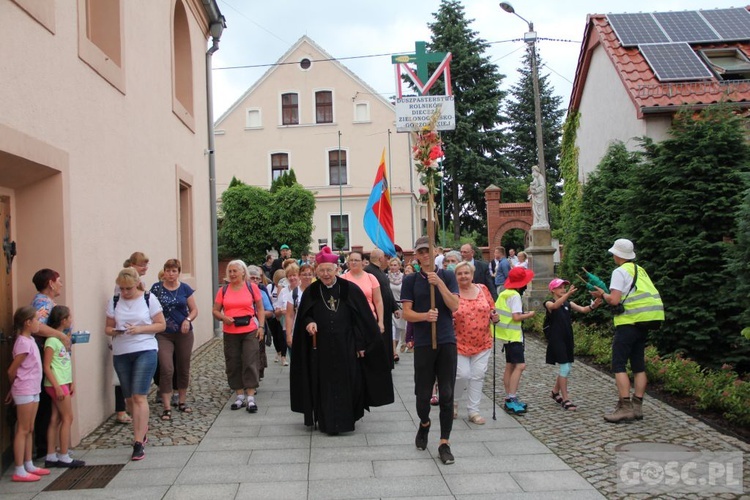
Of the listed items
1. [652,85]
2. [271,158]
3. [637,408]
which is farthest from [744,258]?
[271,158]

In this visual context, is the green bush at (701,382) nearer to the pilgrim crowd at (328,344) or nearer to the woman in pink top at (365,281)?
the pilgrim crowd at (328,344)

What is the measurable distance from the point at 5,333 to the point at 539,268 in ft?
47.8

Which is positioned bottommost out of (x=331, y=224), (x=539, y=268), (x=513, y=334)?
(x=513, y=334)

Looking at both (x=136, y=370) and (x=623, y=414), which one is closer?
(x=136, y=370)

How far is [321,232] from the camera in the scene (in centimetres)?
4075

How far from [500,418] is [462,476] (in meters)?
2.14

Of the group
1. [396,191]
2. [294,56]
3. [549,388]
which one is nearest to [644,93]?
[549,388]

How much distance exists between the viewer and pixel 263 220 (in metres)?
32.8

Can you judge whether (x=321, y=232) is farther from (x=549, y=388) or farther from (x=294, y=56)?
(x=549, y=388)

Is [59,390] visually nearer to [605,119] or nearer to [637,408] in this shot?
[637,408]

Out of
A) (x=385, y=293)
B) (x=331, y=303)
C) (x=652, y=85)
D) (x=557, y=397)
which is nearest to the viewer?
(x=331, y=303)

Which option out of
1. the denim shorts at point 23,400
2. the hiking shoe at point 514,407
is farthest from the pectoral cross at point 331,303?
the denim shorts at point 23,400

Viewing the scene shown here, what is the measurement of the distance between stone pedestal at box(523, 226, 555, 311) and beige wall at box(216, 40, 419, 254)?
69.9 feet

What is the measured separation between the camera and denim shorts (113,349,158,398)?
20.9 ft
